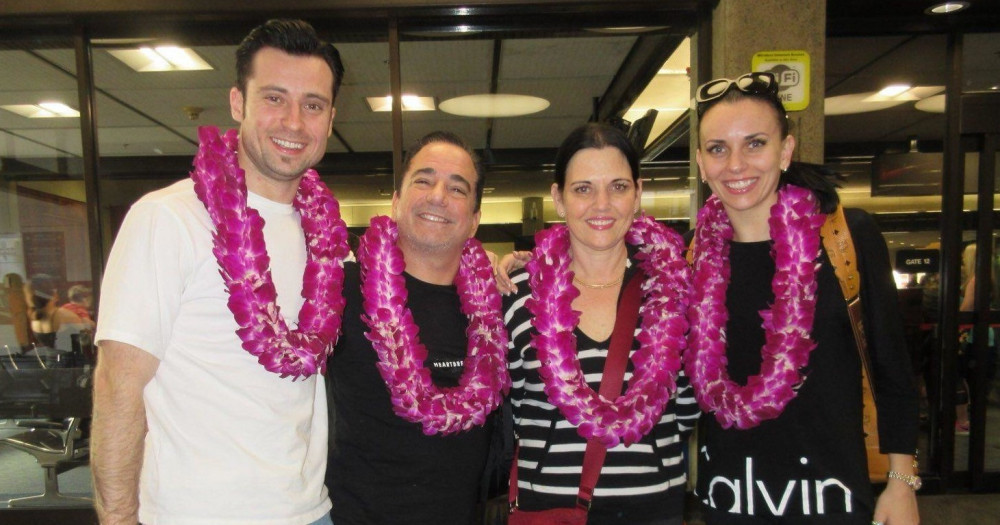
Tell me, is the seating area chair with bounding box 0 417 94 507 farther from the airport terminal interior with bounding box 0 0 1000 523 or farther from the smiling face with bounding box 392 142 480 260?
the smiling face with bounding box 392 142 480 260

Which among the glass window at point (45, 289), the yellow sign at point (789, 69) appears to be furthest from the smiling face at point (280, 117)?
the glass window at point (45, 289)

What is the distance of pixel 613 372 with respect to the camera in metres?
1.91

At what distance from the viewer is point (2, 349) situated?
493cm

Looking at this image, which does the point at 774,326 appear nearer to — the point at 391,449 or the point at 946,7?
the point at 391,449

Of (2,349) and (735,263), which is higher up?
(735,263)

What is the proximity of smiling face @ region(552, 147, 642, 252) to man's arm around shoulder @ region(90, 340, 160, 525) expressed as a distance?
1.26 meters

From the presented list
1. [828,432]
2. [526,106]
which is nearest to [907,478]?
[828,432]

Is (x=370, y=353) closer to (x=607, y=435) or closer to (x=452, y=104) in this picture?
(x=607, y=435)

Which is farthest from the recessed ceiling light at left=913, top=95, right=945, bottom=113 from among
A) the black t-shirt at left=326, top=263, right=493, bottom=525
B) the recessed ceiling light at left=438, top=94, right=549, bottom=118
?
the black t-shirt at left=326, top=263, right=493, bottom=525

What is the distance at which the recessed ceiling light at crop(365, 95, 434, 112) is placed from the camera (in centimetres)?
564

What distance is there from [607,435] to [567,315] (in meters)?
0.36

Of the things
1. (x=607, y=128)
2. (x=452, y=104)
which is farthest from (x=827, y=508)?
(x=452, y=104)

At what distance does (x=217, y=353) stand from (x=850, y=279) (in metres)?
1.72

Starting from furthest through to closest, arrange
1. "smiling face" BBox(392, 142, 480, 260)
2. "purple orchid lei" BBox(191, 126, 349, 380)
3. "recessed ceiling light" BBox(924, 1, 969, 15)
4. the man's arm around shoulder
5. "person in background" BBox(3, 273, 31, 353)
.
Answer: "person in background" BBox(3, 273, 31, 353), "recessed ceiling light" BBox(924, 1, 969, 15), "smiling face" BBox(392, 142, 480, 260), "purple orchid lei" BBox(191, 126, 349, 380), the man's arm around shoulder
